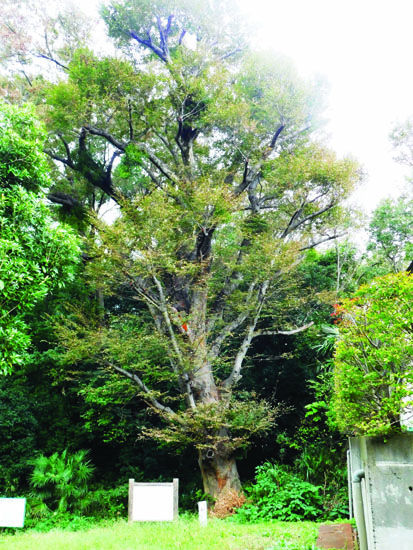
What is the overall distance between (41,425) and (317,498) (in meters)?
8.02

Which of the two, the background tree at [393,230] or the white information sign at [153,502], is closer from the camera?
the white information sign at [153,502]

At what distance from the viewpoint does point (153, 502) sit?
24.3 feet

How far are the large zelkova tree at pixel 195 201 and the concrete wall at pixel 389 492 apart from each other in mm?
5053

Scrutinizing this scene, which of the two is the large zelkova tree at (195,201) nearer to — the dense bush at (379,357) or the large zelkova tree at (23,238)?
the large zelkova tree at (23,238)

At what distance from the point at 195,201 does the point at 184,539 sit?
6.79 metres

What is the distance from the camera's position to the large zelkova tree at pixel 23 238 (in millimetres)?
5918

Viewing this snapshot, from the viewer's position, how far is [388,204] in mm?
14195

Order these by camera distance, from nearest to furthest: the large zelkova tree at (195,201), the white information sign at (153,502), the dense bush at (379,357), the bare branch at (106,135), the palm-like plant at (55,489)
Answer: the dense bush at (379,357) < the white information sign at (153,502) < the palm-like plant at (55,489) < the large zelkova tree at (195,201) < the bare branch at (106,135)

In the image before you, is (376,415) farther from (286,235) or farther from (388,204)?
(388,204)

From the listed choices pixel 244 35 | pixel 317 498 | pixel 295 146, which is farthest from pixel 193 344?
pixel 244 35

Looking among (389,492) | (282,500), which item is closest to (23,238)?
(389,492)

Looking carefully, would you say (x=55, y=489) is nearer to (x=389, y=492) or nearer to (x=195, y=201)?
(x=195, y=201)

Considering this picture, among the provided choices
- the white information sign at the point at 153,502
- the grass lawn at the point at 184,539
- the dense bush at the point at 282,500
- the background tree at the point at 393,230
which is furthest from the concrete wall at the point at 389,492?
the background tree at the point at 393,230

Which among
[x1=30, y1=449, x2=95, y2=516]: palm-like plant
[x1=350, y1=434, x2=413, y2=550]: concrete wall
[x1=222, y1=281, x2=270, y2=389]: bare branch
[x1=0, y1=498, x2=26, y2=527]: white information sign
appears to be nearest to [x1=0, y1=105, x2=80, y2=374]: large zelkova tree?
[x1=0, y1=498, x2=26, y2=527]: white information sign
